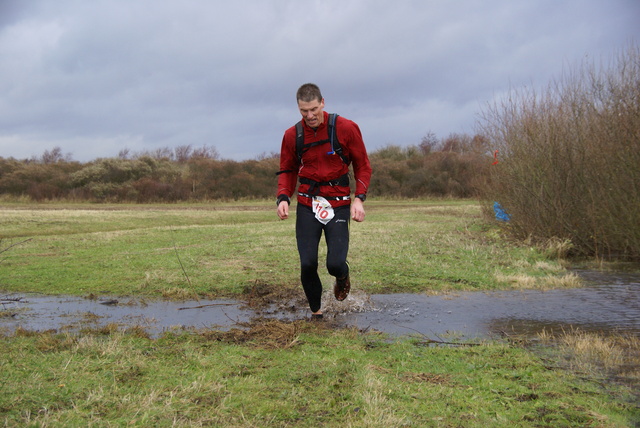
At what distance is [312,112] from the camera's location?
6129mm

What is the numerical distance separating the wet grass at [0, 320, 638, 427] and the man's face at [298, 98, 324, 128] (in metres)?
2.20

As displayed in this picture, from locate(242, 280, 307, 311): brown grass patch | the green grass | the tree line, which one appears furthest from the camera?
the tree line

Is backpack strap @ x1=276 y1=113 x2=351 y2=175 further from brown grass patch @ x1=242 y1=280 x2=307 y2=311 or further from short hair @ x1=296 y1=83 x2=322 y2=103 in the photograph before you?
brown grass patch @ x1=242 y1=280 x2=307 y2=311

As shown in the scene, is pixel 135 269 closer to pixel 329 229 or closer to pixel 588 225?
pixel 329 229

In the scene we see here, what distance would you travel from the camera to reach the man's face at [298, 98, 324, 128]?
609 centimetres

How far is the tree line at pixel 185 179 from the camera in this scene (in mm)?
44031

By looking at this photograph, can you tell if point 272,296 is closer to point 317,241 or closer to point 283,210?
point 317,241

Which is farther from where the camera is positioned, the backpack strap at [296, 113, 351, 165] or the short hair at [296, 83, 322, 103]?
the backpack strap at [296, 113, 351, 165]

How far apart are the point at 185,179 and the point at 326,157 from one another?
4197 cm

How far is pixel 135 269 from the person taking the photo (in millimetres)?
10688

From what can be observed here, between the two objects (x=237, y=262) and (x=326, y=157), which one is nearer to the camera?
(x=326, y=157)

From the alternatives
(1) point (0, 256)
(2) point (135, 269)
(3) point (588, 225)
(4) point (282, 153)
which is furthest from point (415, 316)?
(1) point (0, 256)

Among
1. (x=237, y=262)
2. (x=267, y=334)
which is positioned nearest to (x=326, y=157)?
(x=267, y=334)

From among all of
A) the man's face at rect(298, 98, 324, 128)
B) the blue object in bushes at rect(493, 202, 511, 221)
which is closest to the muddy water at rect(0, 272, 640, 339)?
the man's face at rect(298, 98, 324, 128)
